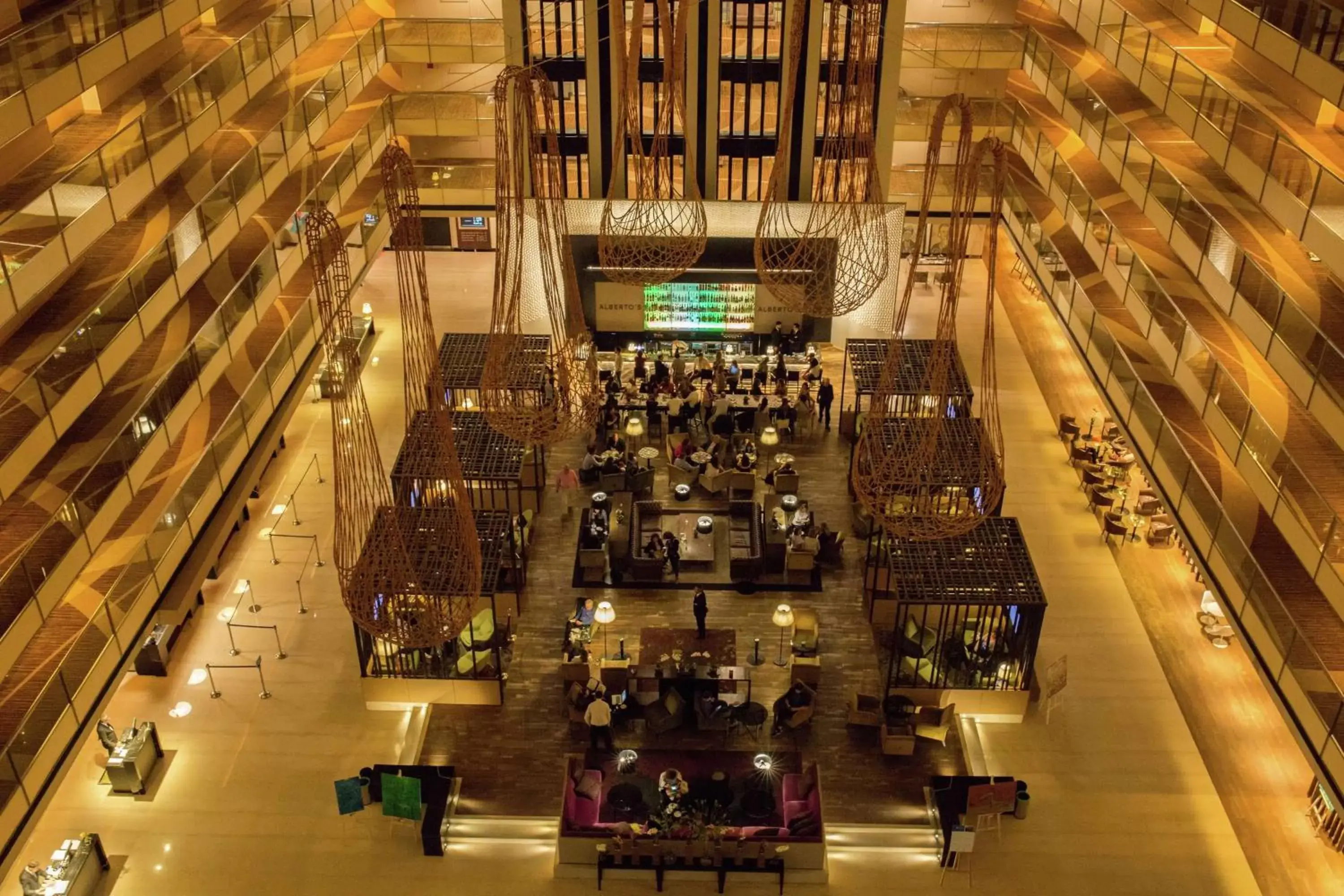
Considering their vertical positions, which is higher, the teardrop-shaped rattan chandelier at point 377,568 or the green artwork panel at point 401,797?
the teardrop-shaped rattan chandelier at point 377,568

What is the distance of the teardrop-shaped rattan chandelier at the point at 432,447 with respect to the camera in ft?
31.2

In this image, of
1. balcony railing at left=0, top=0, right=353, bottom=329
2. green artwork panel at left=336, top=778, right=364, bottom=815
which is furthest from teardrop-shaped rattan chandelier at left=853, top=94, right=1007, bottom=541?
balcony railing at left=0, top=0, right=353, bottom=329

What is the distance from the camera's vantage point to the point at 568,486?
18781 millimetres

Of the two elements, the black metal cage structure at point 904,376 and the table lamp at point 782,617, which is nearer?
the table lamp at point 782,617

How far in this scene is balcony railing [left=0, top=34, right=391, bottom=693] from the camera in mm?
10234

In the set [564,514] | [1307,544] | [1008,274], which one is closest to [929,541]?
[1307,544]

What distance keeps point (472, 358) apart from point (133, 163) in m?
7.61

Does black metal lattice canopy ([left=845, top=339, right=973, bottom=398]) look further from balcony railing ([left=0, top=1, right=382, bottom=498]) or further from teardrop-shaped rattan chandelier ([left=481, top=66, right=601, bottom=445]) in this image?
balcony railing ([left=0, top=1, right=382, bottom=498])

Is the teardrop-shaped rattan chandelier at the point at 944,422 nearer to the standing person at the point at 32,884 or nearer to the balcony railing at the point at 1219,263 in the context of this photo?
the balcony railing at the point at 1219,263

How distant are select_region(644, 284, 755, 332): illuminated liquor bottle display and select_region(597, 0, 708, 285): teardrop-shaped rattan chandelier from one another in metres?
2.45

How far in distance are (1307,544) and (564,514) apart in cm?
1129

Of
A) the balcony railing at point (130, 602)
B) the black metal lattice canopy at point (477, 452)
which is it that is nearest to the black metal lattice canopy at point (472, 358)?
the black metal lattice canopy at point (477, 452)

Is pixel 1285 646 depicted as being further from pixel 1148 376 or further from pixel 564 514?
pixel 564 514

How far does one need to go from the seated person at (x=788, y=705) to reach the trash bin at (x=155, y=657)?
320 inches
